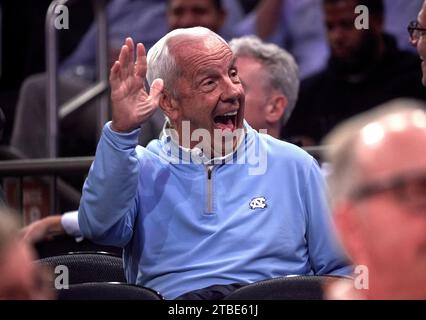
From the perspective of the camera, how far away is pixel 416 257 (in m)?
1.59

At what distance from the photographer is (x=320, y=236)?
3.15m

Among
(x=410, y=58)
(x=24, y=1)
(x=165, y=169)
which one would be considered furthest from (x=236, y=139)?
(x=24, y=1)

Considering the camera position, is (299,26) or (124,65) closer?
(124,65)

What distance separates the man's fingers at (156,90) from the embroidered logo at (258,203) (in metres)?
0.43

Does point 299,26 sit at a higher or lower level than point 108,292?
higher

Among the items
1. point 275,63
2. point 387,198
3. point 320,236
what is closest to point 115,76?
point 320,236

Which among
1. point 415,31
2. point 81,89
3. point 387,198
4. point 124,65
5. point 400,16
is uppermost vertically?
point 400,16

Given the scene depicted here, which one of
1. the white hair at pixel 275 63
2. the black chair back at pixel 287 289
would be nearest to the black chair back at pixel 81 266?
the black chair back at pixel 287 289

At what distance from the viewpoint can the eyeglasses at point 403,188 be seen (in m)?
1.58

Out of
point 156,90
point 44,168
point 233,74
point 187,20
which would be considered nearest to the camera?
point 156,90

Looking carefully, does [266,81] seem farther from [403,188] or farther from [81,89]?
[403,188]

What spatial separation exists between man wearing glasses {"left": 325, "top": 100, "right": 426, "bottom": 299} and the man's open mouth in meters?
1.65

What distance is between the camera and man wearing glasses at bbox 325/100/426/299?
1581 mm

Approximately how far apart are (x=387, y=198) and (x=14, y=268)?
0.60 metres
